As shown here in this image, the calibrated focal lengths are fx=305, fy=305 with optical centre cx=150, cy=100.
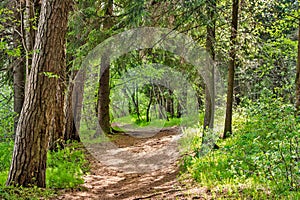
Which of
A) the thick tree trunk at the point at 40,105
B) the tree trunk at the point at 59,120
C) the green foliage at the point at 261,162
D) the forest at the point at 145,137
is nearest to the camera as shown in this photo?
the green foliage at the point at 261,162

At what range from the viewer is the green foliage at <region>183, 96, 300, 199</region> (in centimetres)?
423

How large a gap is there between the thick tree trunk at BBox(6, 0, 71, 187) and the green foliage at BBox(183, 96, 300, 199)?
124 inches

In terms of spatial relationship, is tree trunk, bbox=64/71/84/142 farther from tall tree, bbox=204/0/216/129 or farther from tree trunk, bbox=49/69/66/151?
tall tree, bbox=204/0/216/129

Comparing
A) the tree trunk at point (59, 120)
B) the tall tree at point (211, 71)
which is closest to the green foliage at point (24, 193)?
the tree trunk at point (59, 120)

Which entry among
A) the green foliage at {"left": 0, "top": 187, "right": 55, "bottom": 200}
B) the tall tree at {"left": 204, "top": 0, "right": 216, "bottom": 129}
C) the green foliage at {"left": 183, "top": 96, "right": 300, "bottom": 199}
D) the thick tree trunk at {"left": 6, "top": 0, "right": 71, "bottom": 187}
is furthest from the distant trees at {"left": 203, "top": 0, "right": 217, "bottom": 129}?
the green foliage at {"left": 0, "top": 187, "right": 55, "bottom": 200}

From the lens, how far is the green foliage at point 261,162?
4.23 meters

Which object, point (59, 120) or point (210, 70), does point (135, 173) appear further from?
point (210, 70)

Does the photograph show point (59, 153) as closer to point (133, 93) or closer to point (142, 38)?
point (142, 38)

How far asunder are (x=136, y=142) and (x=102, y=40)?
4693mm

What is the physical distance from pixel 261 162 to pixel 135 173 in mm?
4427

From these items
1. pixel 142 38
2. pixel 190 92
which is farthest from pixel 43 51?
pixel 190 92

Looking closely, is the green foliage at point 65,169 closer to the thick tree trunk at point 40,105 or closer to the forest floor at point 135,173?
the forest floor at point 135,173

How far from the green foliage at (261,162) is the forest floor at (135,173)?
0.52 meters

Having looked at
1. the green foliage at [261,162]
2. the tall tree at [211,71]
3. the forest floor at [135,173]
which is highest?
the tall tree at [211,71]
